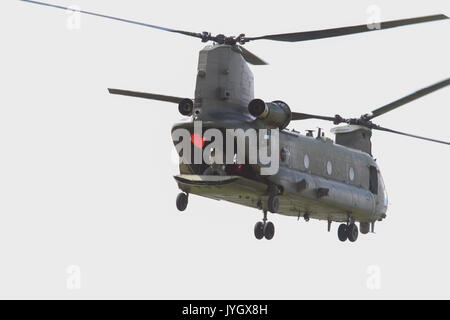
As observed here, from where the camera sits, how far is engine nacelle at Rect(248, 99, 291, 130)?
30.5 m

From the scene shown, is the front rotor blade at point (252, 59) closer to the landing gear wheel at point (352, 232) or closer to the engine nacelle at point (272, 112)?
the engine nacelle at point (272, 112)

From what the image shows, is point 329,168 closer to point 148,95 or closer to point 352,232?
point 352,232

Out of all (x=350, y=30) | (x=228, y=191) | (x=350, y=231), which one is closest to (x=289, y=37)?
(x=350, y=30)

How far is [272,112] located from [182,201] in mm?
3681

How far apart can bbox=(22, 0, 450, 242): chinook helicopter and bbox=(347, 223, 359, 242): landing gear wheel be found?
0.03 metres

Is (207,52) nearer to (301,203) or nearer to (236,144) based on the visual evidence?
(236,144)

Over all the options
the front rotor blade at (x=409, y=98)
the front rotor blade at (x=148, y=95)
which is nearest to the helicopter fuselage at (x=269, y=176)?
the front rotor blade at (x=409, y=98)

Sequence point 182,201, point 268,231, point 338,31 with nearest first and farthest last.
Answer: point 338,31
point 182,201
point 268,231

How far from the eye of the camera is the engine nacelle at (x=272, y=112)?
100 ft

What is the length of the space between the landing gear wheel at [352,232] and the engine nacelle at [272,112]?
647 cm

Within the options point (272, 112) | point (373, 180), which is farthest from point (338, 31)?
point (373, 180)

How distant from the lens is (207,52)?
30.6m

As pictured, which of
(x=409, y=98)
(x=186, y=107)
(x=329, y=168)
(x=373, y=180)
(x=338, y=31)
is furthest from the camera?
(x=373, y=180)

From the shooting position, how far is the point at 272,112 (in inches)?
1214
